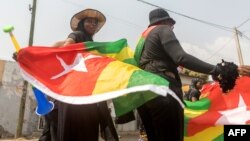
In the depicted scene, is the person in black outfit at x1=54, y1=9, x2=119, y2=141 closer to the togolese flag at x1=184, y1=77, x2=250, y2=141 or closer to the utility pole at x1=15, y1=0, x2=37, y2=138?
the togolese flag at x1=184, y1=77, x2=250, y2=141

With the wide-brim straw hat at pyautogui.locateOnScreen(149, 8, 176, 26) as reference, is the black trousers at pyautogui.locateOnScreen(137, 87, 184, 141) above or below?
below

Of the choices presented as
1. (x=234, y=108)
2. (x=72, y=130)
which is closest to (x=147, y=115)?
(x=72, y=130)

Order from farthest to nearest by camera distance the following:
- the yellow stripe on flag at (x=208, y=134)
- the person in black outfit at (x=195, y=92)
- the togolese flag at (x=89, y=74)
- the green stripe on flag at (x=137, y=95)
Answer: the person in black outfit at (x=195, y=92) → the yellow stripe on flag at (x=208, y=134) → the togolese flag at (x=89, y=74) → the green stripe on flag at (x=137, y=95)

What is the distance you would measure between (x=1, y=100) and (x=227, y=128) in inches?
593

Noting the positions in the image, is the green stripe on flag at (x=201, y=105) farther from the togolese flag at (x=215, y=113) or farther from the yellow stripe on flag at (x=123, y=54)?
the yellow stripe on flag at (x=123, y=54)

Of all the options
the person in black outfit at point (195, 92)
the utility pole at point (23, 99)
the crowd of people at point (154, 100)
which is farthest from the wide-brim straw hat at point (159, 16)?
the utility pole at point (23, 99)

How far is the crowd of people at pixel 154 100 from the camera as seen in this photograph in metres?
3.43

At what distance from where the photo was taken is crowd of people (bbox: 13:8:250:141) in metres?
3.43

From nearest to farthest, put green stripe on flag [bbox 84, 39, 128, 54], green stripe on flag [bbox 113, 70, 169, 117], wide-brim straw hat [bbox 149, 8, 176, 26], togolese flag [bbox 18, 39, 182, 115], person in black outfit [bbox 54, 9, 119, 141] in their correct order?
green stripe on flag [bbox 113, 70, 169, 117] → togolese flag [bbox 18, 39, 182, 115] → wide-brim straw hat [bbox 149, 8, 176, 26] → person in black outfit [bbox 54, 9, 119, 141] → green stripe on flag [bbox 84, 39, 128, 54]

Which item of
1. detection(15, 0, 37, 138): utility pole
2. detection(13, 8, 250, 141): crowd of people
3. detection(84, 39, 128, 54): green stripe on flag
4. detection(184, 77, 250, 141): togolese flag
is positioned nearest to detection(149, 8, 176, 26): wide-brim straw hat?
detection(13, 8, 250, 141): crowd of people

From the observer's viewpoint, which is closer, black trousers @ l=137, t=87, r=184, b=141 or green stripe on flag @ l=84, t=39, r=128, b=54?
black trousers @ l=137, t=87, r=184, b=141

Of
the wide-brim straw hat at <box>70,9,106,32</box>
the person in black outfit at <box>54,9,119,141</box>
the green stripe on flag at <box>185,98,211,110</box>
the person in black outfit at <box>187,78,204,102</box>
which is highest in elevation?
the wide-brim straw hat at <box>70,9,106,32</box>

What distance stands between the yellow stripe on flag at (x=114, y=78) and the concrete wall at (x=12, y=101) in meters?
14.7

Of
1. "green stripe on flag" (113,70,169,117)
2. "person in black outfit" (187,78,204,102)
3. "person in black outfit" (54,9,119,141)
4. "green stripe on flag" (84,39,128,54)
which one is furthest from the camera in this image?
"person in black outfit" (187,78,204,102)
